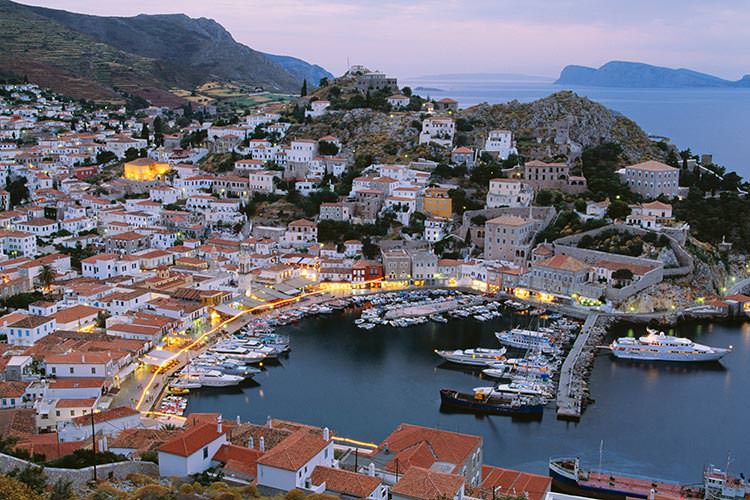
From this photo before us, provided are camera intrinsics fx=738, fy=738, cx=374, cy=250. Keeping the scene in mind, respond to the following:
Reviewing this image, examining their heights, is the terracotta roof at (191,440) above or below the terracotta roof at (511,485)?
above

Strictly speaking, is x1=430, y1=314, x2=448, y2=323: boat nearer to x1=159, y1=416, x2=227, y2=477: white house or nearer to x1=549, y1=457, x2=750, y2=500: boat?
x1=549, y1=457, x2=750, y2=500: boat

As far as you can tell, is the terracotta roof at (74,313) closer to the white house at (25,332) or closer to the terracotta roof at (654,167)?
the white house at (25,332)

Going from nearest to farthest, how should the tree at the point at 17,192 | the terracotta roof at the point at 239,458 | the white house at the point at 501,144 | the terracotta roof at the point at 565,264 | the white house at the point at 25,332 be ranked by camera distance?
the terracotta roof at the point at 239,458 → the white house at the point at 25,332 → the terracotta roof at the point at 565,264 → the tree at the point at 17,192 → the white house at the point at 501,144

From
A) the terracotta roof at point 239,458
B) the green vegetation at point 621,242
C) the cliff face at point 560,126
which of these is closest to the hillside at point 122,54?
the cliff face at point 560,126

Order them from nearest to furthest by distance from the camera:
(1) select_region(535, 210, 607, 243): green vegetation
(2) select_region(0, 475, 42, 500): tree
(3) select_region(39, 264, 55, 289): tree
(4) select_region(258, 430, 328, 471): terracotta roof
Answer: (2) select_region(0, 475, 42, 500): tree
(4) select_region(258, 430, 328, 471): terracotta roof
(3) select_region(39, 264, 55, 289): tree
(1) select_region(535, 210, 607, 243): green vegetation

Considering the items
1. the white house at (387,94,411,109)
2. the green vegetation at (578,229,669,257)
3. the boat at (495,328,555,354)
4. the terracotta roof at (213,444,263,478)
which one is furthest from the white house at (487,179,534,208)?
the terracotta roof at (213,444,263,478)

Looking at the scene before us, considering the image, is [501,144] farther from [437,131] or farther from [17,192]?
[17,192]

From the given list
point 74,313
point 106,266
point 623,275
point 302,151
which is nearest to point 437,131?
point 302,151
